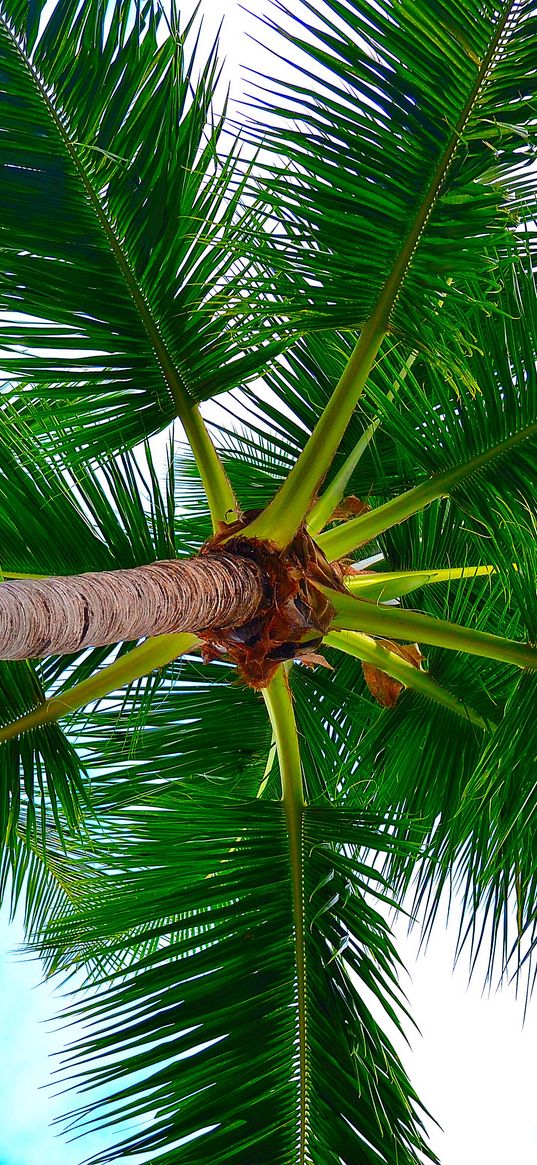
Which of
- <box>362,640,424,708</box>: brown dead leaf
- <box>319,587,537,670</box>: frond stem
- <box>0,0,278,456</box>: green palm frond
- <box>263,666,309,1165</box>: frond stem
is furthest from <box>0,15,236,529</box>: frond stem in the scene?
<box>362,640,424,708</box>: brown dead leaf

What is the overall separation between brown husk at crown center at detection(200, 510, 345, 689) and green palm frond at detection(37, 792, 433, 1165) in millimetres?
277

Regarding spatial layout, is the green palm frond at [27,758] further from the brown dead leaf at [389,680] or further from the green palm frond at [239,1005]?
Answer: the brown dead leaf at [389,680]

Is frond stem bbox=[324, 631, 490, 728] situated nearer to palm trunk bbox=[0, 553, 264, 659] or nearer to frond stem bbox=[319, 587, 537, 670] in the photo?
frond stem bbox=[319, 587, 537, 670]

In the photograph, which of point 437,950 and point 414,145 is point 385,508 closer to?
A: point 414,145

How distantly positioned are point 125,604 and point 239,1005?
744mm

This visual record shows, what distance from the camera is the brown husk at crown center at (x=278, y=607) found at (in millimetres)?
1659

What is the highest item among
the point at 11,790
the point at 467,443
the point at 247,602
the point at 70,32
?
the point at 70,32

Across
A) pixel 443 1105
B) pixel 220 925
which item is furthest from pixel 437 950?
pixel 220 925

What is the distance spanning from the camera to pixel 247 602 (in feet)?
5.29

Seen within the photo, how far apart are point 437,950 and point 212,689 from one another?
3177 millimetres

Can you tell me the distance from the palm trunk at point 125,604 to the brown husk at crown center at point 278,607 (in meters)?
0.03

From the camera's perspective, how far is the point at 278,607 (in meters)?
1.66

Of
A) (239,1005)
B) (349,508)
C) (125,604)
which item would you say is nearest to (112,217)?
(125,604)

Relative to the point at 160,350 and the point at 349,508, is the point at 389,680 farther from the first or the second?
the point at 160,350
